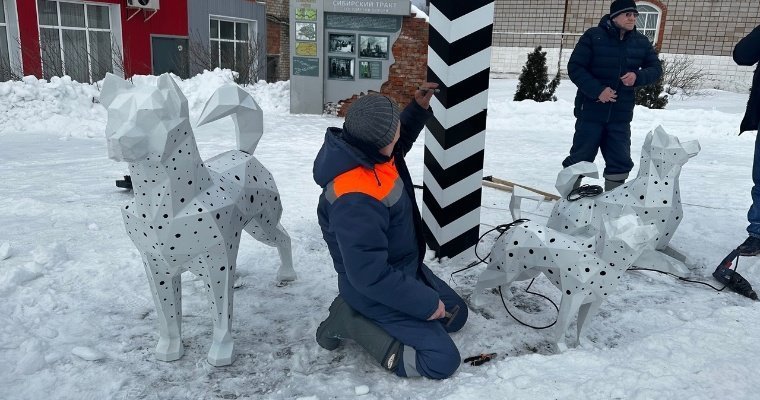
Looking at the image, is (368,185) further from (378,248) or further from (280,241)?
(280,241)

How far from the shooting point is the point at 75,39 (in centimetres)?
1343

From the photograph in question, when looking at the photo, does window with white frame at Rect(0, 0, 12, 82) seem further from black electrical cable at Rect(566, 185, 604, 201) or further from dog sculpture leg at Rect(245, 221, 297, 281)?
black electrical cable at Rect(566, 185, 604, 201)

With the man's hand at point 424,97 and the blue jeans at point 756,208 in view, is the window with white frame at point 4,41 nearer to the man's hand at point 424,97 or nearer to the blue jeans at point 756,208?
the man's hand at point 424,97

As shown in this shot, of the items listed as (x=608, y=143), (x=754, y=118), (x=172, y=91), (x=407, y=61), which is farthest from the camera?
(x=407, y=61)

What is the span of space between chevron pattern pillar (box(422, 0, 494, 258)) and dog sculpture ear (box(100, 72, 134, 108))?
2175 mm

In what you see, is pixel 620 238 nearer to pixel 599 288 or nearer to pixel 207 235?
pixel 599 288

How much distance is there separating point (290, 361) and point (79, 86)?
910cm

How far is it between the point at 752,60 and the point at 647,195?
65.6 inches

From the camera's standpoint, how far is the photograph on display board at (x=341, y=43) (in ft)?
34.9

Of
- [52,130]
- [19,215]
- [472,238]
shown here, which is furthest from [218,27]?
[472,238]

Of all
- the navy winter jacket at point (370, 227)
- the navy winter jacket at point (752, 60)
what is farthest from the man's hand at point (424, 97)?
the navy winter jacket at point (752, 60)

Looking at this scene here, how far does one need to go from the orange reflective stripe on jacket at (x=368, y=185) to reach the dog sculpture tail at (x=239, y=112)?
78 centimetres

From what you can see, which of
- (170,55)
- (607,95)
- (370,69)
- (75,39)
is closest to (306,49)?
(370,69)

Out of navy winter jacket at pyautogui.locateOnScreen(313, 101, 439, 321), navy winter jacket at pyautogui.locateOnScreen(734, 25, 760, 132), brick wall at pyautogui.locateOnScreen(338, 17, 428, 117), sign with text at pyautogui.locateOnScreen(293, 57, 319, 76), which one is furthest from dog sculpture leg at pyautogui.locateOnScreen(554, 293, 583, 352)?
sign with text at pyautogui.locateOnScreen(293, 57, 319, 76)
